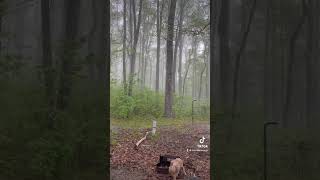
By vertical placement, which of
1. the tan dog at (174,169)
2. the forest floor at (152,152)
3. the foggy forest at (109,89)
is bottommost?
the forest floor at (152,152)

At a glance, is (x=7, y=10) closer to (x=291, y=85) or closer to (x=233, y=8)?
(x=233, y=8)

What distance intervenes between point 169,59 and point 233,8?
50.0 ft

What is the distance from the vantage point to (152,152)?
9297 mm

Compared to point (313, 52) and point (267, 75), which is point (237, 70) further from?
point (313, 52)

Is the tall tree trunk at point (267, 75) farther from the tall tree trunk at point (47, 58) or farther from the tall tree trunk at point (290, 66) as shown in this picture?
the tall tree trunk at point (47, 58)

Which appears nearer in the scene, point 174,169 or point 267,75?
point 267,75

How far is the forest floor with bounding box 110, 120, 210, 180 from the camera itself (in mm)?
7084

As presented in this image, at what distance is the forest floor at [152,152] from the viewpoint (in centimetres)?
708

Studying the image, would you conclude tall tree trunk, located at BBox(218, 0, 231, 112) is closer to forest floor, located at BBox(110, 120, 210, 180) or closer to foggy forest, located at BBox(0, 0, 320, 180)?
foggy forest, located at BBox(0, 0, 320, 180)

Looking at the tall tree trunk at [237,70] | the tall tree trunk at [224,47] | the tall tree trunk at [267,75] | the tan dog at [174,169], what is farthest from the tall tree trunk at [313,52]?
the tan dog at [174,169]

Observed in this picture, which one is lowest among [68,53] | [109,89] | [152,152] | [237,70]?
[152,152]

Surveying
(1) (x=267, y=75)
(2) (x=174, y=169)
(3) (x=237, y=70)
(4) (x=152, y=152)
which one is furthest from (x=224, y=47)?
(4) (x=152, y=152)

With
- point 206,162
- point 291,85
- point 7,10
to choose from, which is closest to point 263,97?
point 291,85

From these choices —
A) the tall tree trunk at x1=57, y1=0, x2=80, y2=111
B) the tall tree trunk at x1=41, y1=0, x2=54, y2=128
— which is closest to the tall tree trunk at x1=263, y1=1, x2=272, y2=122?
the tall tree trunk at x1=57, y1=0, x2=80, y2=111
